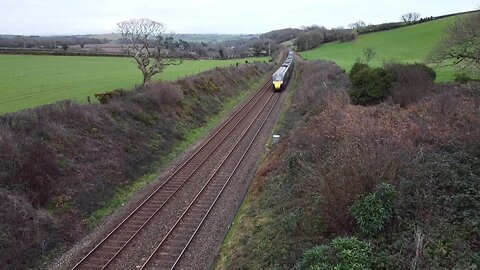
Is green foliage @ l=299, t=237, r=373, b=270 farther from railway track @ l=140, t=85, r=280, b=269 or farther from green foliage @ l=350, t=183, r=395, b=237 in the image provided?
railway track @ l=140, t=85, r=280, b=269

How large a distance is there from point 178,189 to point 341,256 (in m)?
11.3

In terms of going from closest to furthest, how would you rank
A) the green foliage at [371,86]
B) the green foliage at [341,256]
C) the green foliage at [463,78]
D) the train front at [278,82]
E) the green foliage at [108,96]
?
the green foliage at [341,256], the green foliage at [371,86], the green foliage at [108,96], the green foliage at [463,78], the train front at [278,82]

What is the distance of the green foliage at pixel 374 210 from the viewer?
10125 mm

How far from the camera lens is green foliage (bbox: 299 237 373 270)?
885cm

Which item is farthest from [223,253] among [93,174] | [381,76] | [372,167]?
[381,76]

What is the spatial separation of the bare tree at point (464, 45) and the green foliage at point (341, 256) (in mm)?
22370

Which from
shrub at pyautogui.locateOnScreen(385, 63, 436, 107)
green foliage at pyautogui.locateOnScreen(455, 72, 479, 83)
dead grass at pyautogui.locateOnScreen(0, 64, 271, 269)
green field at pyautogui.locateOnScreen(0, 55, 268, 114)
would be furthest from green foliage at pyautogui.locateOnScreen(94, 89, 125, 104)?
green foliage at pyautogui.locateOnScreen(455, 72, 479, 83)

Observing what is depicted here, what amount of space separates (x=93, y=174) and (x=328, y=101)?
1386 centimetres

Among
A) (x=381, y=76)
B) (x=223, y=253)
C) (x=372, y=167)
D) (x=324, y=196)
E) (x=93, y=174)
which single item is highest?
(x=381, y=76)

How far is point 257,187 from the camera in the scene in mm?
18438

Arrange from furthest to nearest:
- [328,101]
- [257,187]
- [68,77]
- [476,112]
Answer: [68,77] → [328,101] → [257,187] → [476,112]

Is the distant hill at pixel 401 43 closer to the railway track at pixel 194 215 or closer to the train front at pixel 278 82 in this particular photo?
the train front at pixel 278 82

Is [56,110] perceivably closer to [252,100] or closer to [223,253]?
[223,253]

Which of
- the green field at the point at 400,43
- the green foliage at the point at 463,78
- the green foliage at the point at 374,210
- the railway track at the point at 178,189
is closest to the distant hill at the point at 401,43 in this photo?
the green field at the point at 400,43
